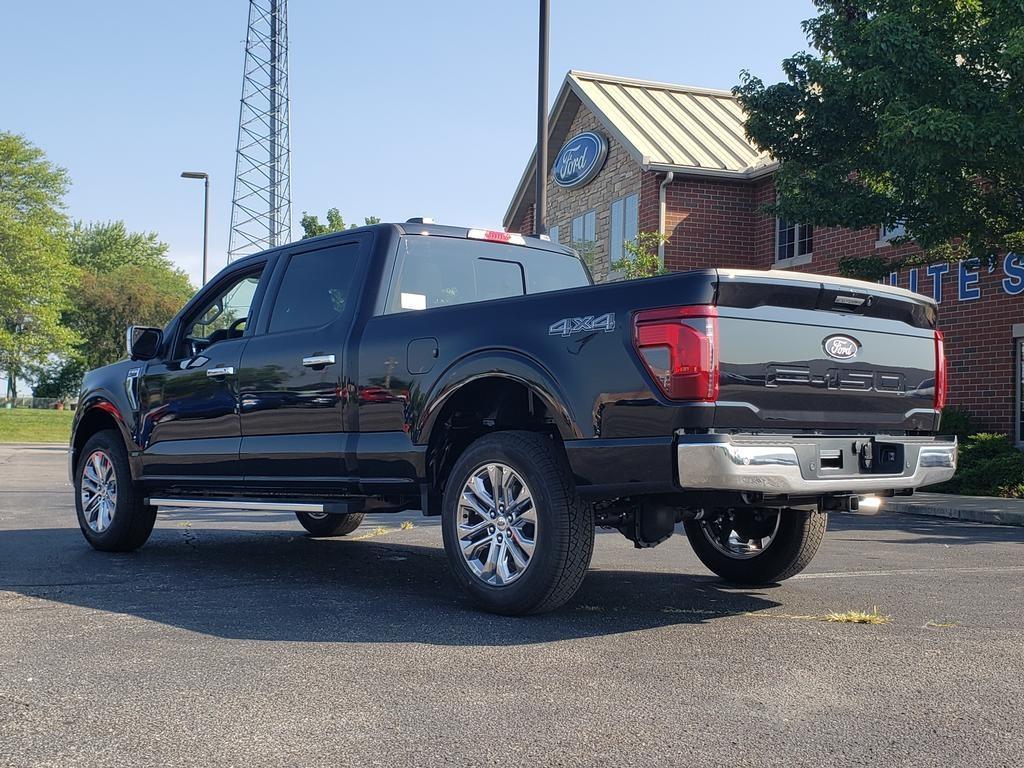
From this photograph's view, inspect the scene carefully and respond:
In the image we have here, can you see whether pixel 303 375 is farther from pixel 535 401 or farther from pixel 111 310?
pixel 111 310

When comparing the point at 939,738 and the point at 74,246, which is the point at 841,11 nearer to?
the point at 939,738

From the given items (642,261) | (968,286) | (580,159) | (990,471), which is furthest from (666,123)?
(990,471)

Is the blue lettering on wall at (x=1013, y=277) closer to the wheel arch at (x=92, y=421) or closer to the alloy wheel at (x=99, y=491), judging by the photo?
the wheel arch at (x=92, y=421)

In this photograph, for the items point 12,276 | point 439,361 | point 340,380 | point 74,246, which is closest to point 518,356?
point 439,361

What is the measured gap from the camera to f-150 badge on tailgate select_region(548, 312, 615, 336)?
537 centimetres

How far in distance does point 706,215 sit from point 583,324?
2099cm

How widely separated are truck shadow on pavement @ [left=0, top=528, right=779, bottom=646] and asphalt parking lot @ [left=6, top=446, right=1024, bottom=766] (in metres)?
0.03

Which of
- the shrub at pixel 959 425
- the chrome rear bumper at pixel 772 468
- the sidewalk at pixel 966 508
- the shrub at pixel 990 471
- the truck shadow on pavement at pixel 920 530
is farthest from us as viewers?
the shrub at pixel 959 425

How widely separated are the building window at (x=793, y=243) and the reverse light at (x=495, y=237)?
55.0 feet

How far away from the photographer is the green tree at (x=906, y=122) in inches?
510

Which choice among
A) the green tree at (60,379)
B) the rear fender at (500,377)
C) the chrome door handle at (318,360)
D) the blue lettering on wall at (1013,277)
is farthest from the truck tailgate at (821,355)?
the green tree at (60,379)

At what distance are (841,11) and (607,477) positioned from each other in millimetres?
12925

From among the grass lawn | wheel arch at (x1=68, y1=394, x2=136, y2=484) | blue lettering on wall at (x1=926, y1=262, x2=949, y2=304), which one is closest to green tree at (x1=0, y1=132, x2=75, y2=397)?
the grass lawn

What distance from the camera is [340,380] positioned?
6715 millimetres
